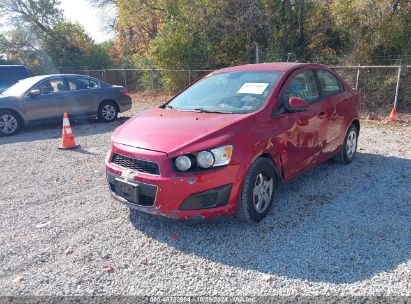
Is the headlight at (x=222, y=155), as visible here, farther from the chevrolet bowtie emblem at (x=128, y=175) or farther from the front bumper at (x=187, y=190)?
the chevrolet bowtie emblem at (x=128, y=175)

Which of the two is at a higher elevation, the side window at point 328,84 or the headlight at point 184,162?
the side window at point 328,84

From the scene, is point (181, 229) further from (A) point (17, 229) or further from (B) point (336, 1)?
(B) point (336, 1)

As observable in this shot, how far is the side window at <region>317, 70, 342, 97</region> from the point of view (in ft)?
17.2

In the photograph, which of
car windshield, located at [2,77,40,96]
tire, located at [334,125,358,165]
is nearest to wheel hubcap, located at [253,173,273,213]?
tire, located at [334,125,358,165]

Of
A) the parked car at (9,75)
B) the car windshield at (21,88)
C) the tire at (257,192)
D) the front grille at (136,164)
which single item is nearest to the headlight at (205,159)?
the front grille at (136,164)

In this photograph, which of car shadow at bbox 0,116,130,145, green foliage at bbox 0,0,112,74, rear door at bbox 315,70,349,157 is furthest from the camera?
green foliage at bbox 0,0,112,74

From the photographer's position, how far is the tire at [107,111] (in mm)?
10805

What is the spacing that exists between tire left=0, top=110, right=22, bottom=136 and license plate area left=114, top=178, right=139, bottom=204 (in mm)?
6872

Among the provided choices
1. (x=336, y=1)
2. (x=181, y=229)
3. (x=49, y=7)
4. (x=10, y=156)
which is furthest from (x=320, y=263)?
(x=49, y=7)

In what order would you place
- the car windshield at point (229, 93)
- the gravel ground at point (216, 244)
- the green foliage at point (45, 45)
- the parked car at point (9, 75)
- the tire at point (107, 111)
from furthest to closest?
the green foliage at point (45, 45) → the parked car at point (9, 75) → the tire at point (107, 111) → the car windshield at point (229, 93) → the gravel ground at point (216, 244)

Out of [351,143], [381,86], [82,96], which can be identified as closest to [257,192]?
[351,143]

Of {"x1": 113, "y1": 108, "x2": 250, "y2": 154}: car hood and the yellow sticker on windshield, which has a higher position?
the yellow sticker on windshield

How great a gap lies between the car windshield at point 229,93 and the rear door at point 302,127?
0.28m

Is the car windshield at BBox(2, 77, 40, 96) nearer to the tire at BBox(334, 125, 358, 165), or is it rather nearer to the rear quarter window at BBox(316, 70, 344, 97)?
the rear quarter window at BBox(316, 70, 344, 97)
